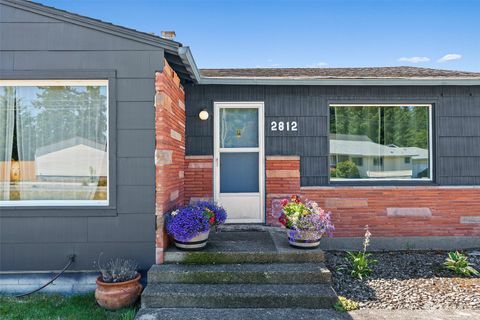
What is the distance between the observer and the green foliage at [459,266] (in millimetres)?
4379

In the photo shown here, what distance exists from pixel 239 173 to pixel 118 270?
2.57 m

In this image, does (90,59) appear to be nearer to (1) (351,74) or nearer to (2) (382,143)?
(1) (351,74)

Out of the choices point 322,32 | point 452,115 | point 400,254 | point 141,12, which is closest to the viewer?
point 400,254

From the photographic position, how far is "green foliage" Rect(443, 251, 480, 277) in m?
4.38

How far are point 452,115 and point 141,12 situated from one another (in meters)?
6.72

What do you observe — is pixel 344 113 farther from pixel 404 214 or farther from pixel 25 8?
pixel 25 8

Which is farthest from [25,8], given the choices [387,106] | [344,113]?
[387,106]

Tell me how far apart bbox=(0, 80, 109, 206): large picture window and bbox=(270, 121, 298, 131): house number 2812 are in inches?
107

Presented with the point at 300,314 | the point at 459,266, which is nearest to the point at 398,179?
the point at 459,266

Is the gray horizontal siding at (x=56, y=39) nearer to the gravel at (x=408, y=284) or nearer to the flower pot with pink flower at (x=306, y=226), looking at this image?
the flower pot with pink flower at (x=306, y=226)

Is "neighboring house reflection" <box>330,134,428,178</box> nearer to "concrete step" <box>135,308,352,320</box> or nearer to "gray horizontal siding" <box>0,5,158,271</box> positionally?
"concrete step" <box>135,308,352,320</box>

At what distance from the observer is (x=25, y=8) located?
3.93 meters

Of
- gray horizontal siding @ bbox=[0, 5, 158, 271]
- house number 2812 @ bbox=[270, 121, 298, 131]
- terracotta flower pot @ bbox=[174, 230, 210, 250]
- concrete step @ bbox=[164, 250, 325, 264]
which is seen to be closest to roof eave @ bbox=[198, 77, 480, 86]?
house number 2812 @ bbox=[270, 121, 298, 131]

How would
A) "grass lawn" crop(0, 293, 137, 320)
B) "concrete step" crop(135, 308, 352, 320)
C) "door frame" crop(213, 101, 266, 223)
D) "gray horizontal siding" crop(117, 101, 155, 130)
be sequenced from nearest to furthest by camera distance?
"concrete step" crop(135, 308, 352, 320) → "grass lawn" crop(0, 293, 137, 320) → "gray horizontal siding" crop(117, 101, 155, 130) → "door frame" crop(213, 101, 266, 223)
